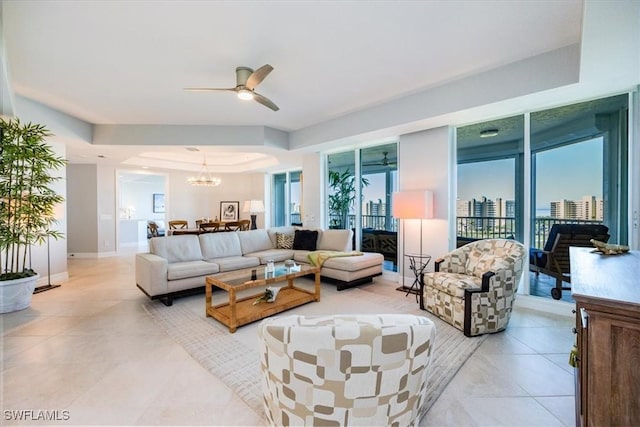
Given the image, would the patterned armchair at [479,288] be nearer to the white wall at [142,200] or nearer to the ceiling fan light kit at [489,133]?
the ceiling fan light kit at [489,133]

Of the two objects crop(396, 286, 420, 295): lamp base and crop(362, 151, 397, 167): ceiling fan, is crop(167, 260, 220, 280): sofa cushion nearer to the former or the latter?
crop(396, 286, 420, 295): lamp base

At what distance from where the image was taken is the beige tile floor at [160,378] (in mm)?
1663

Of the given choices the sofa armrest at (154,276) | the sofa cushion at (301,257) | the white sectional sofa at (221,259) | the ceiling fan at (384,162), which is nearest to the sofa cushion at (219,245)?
the white sectional sofa at (221,259)

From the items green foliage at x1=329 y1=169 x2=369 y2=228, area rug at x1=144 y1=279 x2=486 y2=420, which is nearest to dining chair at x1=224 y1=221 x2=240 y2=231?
green foliage at x1=329 y1=169 x2=369 y2=228

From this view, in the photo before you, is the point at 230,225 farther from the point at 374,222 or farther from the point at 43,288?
the point at 374,222

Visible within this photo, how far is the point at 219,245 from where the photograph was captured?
4672 mm

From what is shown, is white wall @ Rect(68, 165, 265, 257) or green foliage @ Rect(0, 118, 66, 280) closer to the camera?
green foliage @ Rect(0, 118, 66, 280)

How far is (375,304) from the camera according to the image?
3.62 meters

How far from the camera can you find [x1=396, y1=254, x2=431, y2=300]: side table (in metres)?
4.11

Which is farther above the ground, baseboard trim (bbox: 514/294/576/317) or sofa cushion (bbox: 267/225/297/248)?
sofa cushion (bbox: 267/225/297/248)

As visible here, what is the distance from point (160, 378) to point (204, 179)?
586cm

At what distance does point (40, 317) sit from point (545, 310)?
6.10 meters

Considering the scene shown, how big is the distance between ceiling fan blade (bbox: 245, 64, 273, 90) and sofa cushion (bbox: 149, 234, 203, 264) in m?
2.73

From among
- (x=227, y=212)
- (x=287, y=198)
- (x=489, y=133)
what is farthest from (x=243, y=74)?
(x=227, y=212)
